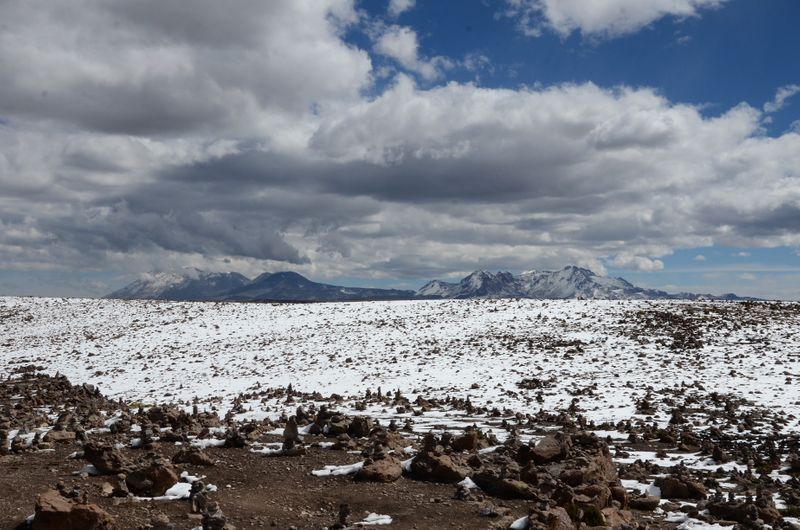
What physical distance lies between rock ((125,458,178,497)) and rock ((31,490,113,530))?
2105mm

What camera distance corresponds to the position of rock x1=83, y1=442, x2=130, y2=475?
12711 mm

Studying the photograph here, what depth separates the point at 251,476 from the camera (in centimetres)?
1322

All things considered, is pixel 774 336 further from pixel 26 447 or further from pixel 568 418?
pixel 26 447

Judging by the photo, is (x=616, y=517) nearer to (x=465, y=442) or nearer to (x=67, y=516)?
(x=465, y=442)

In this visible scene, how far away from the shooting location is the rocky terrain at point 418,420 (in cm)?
1117

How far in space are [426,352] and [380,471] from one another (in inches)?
1130

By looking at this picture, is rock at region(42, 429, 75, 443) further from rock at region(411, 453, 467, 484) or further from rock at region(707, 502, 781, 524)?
rock at region(707, 502, 781, 524)

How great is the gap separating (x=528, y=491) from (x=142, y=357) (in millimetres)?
39452

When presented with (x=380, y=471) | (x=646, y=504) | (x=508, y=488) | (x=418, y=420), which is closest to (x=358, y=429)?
(x=380, y=471)

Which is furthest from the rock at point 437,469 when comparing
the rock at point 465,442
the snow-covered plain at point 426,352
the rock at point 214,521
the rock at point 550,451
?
the snow-covered plain at point 426,352

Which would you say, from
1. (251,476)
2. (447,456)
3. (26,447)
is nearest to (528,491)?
→ (447,456)

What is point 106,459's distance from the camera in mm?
12750

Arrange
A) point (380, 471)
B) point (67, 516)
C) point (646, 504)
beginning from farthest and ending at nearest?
point (380, 471), point (646, 504), point (67, 516)

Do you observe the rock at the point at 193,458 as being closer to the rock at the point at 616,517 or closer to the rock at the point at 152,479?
the rock at the point at 152,479
